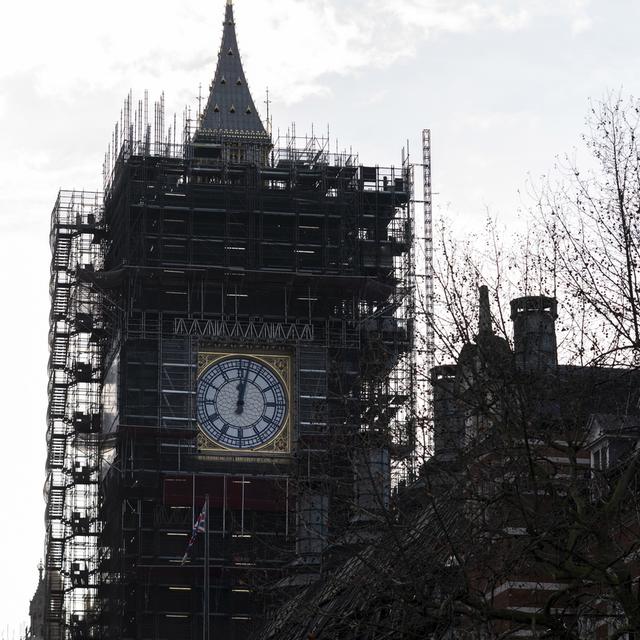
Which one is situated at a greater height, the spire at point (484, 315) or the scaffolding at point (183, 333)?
the scaffolding at point (183, 333)

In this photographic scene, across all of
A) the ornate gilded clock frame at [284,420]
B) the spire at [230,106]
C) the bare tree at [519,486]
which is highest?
the spire at [230,106]

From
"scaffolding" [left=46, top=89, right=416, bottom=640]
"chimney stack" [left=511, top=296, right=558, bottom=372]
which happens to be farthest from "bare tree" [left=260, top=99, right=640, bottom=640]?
"scaffolding" [left=46, top=89, right=416, bottom=640]

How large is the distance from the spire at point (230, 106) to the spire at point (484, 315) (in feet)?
250

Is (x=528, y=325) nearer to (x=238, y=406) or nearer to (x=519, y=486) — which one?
(x=519, y=486)

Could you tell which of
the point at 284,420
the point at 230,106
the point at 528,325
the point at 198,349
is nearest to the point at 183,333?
the point at 198,349

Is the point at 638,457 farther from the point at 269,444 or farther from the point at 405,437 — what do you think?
the point at 269,444

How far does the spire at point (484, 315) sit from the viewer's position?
4588cm

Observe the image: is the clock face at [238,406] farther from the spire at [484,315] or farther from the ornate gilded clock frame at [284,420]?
the spire at [484,315]

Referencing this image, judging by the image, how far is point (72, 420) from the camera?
118375 millimetres

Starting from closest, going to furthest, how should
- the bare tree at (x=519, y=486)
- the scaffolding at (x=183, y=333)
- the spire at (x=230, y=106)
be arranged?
the bare tree at (x=519, y=486), the scaffolding at (x=183, y=333), the spire at (x=230, y=106)

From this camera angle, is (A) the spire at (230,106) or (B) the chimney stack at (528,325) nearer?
(B) the chimney stack at (528,325)

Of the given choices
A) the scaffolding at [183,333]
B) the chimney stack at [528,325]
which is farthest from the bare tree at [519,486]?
the scaffolding at [183,333]

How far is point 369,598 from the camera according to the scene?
1813 inches

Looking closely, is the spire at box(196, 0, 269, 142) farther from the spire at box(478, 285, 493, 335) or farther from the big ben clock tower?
the spire at box(478, 285, 493, 335)
